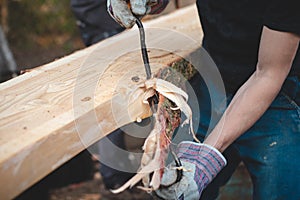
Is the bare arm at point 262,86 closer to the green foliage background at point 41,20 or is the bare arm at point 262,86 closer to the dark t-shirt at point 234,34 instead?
the dark t-shirt at point 234,34

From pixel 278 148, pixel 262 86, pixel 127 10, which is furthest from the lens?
pixel 278 148

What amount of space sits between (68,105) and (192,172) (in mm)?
441

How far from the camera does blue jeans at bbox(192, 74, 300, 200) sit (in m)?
1.73

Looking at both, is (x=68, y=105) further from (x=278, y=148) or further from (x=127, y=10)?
(x=278, y=148)

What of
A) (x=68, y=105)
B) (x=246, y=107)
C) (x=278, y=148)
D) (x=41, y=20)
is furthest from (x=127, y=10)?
(x=41, y=20)

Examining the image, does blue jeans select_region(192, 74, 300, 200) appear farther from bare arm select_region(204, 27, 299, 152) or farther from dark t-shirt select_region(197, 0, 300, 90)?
bare arm select_region(204, 27, 299, 152)

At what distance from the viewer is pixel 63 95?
1.42 m

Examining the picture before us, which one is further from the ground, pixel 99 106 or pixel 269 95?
pixel 99 106

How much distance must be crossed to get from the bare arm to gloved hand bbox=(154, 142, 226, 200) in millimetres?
49

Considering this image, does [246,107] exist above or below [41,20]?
above

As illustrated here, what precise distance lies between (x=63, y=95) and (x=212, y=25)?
73 cm

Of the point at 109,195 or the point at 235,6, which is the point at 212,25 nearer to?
the point at 235,6

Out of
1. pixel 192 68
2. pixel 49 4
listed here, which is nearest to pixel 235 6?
pixel 192 68

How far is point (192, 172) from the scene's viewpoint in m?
1.43
